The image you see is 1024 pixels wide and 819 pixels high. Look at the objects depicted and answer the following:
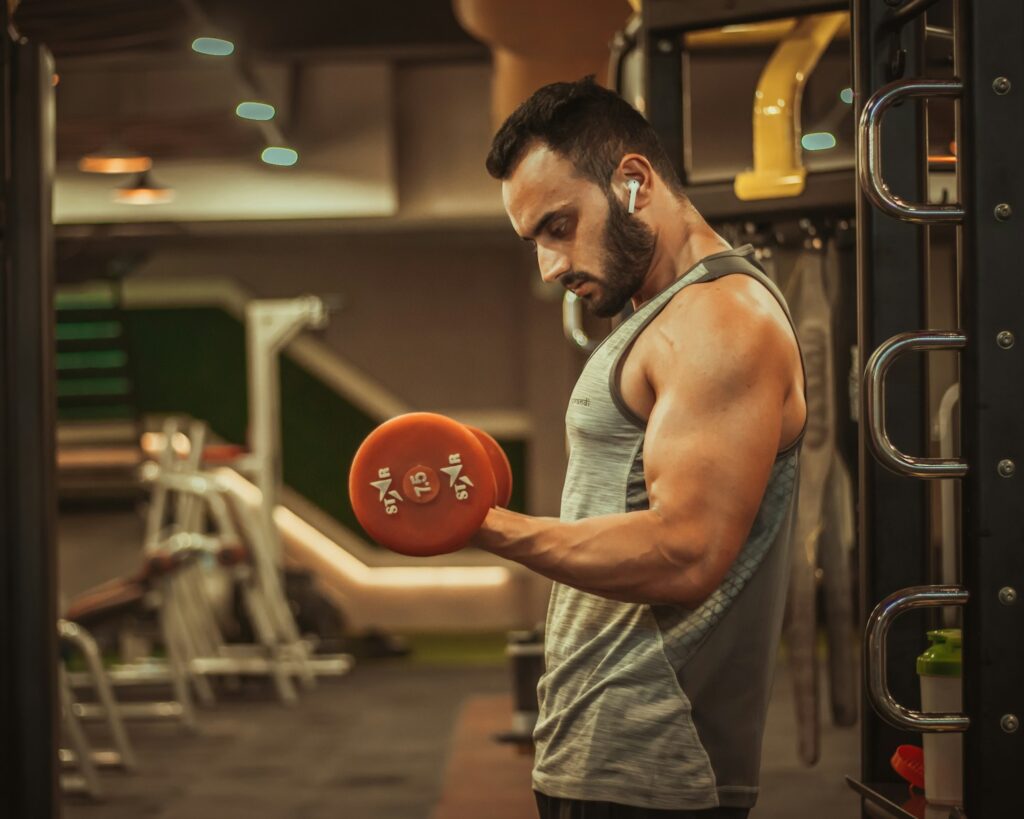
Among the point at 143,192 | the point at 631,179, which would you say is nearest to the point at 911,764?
the point at 631,179

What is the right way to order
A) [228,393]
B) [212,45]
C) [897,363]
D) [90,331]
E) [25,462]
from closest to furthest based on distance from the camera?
[897,363] < [25,462] < [212,45] < [90,331] < [228,393]

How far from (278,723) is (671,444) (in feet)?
16.2

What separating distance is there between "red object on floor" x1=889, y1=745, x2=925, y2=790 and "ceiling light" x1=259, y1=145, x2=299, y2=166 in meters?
6.11

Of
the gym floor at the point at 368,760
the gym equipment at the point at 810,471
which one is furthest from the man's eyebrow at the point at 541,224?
the gym floor at the point at 368,760

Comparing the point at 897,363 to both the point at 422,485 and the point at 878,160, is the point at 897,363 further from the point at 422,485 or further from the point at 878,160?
the point at 422,485

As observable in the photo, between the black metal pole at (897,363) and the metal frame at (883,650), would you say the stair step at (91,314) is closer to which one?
the black metal pole at (897,363)

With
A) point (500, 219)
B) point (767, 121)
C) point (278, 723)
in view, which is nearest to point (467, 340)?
point (500, 219)

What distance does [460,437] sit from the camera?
1351mm

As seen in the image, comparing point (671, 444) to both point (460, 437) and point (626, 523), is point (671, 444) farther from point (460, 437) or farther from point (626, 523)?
point (460, 437)

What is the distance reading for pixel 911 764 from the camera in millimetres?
1734

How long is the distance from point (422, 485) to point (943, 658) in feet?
2.65

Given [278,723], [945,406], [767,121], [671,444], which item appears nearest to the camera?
[671,444]

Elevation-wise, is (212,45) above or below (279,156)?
above

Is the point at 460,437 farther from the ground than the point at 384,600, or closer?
farther from the ground
